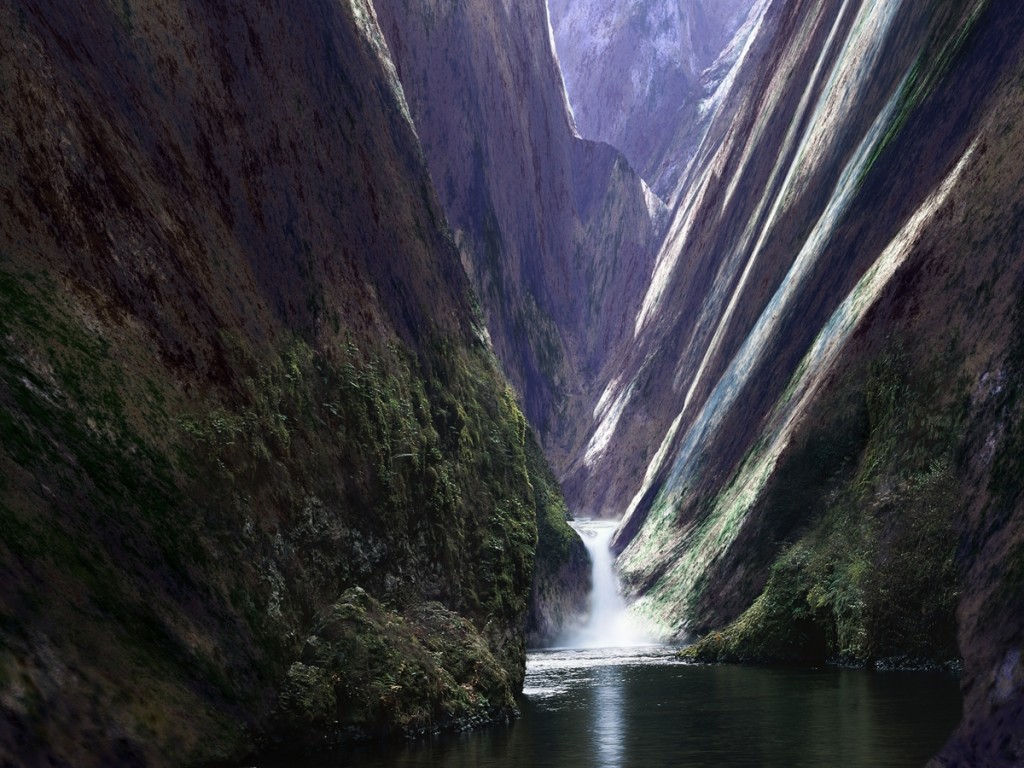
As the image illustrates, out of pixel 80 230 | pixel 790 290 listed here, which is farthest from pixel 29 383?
pixel 790 290

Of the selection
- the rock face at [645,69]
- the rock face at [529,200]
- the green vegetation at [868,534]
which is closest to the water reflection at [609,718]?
the green vegetation at [868,534]

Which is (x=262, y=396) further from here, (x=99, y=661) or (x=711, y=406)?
(x=711, y=406)

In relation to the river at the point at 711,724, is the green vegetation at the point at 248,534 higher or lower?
higher

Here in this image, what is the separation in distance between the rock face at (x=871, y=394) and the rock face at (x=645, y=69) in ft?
240

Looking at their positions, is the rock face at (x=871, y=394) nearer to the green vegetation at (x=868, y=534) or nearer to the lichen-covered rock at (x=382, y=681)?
the green vegetation at (x=868, y=534)

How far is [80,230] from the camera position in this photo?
19.9m

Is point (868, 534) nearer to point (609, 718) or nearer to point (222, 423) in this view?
point (609, 718)

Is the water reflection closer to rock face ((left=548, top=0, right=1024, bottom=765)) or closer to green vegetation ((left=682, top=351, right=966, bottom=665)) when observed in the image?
rock face ((left=548, top=0, right=1024, bottom=765))

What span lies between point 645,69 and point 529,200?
5592 cm

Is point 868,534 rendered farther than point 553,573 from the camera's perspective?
No

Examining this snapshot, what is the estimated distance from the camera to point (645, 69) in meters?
147

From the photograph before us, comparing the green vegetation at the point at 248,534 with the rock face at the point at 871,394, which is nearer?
the green vegetation at the point at 248,534

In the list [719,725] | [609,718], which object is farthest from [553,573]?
[719,725]

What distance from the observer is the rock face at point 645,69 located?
140125 millimetres
